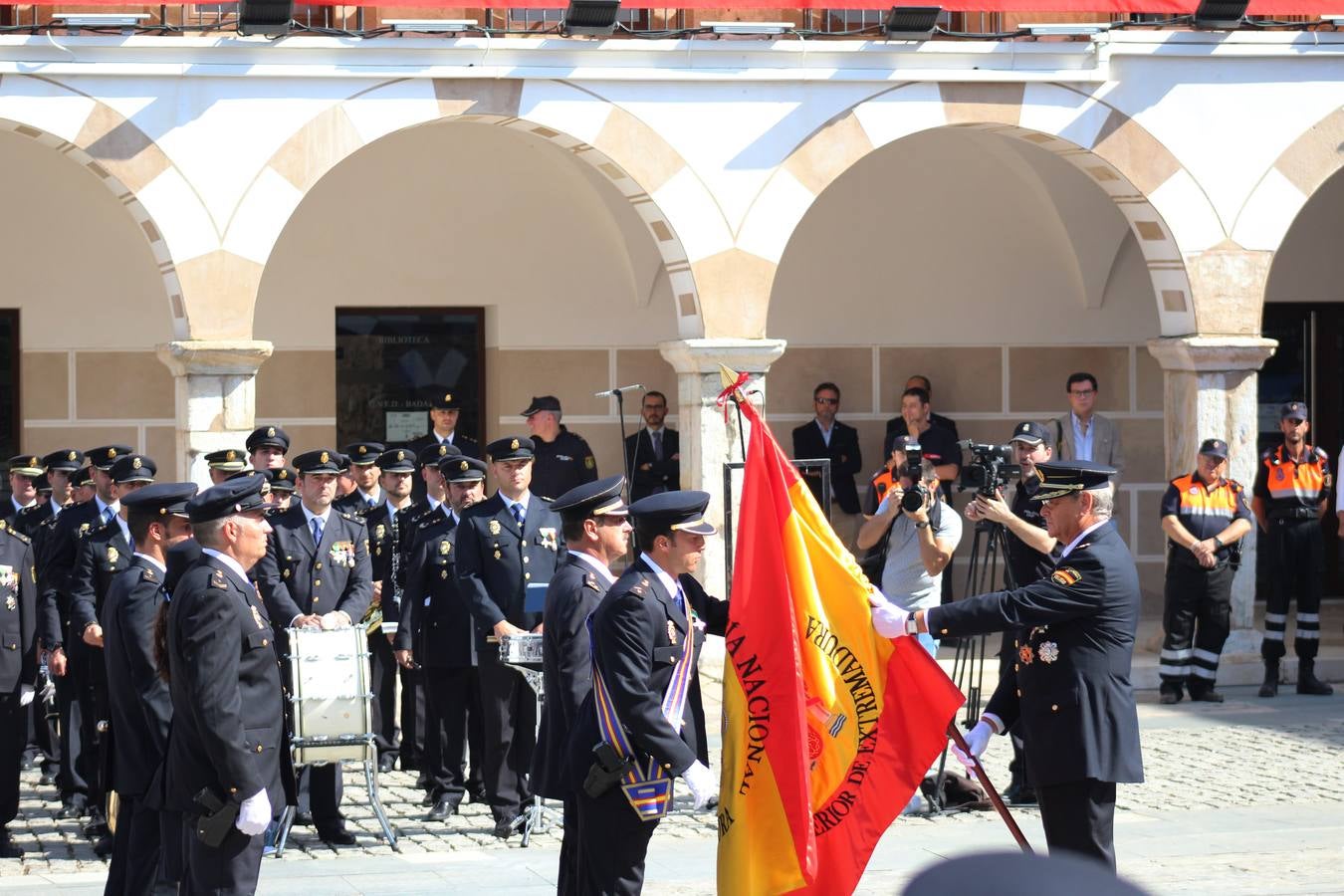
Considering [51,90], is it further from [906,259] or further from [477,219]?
[906,259]

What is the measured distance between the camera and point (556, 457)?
13.4m

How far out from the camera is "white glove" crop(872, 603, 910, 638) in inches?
235

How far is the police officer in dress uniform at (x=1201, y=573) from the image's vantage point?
456 inches

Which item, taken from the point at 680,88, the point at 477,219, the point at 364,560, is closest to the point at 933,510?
the point at 364,560

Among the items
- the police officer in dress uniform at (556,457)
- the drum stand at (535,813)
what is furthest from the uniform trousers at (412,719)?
the police officer in dress uniform at (556,457)

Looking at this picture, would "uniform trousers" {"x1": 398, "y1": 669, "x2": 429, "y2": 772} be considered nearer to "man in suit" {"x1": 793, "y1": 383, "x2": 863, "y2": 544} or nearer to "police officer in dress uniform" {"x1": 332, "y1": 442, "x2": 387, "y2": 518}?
"police officer in dress uniform" {"x1": 332, "y1": 442, "x2": 387, "y2": 518}

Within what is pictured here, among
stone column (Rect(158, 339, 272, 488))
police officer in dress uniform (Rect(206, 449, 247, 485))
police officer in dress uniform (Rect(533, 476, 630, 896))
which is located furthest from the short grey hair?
stone column (Rect(158, 339, 272, 488))

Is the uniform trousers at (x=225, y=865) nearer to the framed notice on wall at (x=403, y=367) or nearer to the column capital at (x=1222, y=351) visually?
the column capital at (x=1222, y=351)

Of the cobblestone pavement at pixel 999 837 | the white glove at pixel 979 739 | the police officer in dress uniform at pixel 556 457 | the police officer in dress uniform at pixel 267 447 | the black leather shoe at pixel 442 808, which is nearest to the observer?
the white glove at pixel 979 739

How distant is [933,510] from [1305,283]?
8.21 m

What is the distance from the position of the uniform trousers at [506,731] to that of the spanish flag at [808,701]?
2.51m

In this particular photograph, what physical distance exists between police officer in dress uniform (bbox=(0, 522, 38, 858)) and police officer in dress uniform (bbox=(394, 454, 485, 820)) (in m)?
1.71

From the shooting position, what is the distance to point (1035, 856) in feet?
6.95

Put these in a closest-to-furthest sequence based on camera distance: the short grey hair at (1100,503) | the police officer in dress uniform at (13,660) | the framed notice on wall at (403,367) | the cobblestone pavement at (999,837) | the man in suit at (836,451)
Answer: the short grey hair at (1100,503), the cobblestone pavement at (999,837), the police officer in dress uniform at (13,660), the man in suit at (836,451), the framed notice on wall at (403,367)
